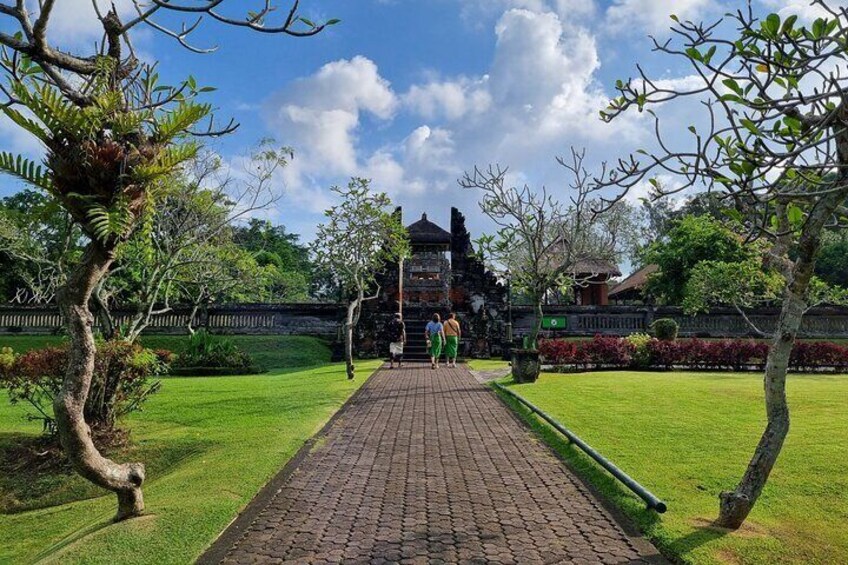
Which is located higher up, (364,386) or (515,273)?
(515,273)

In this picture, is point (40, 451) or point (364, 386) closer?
point (40, 451)

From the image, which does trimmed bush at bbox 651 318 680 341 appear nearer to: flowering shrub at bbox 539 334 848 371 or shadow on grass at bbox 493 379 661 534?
flowering shrub at bbox 539 334 848 371

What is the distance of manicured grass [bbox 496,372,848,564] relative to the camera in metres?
4.23

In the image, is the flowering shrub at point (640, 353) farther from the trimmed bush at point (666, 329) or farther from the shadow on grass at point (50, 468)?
the shadow on grass at point (50, 468)

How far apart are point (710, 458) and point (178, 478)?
5666 mm

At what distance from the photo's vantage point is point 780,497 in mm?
5141

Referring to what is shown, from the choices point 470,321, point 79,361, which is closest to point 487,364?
point 470,321

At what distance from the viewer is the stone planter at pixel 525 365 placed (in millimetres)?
13164

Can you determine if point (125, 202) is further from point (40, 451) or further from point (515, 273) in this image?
point (515, 273)

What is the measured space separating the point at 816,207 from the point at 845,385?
38.0 ft

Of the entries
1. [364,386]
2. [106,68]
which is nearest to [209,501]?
[106,68]

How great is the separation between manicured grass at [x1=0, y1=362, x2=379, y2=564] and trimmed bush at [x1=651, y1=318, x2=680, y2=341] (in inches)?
501

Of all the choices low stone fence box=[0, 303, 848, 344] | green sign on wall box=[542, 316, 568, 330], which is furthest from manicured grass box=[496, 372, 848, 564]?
green sign on wall box=[542, 316, 568, 330]

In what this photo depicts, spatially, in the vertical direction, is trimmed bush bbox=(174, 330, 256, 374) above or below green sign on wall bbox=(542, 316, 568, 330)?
below
